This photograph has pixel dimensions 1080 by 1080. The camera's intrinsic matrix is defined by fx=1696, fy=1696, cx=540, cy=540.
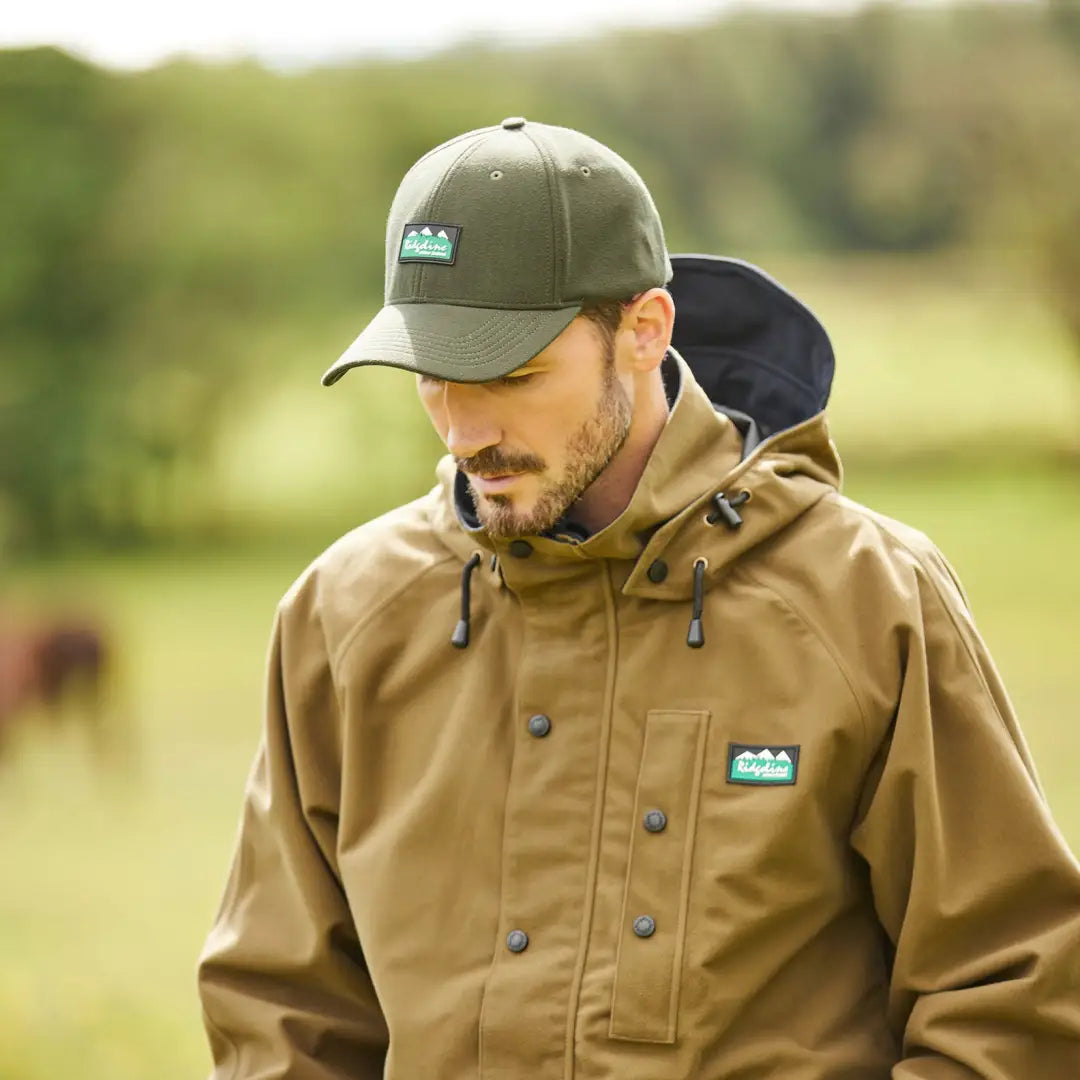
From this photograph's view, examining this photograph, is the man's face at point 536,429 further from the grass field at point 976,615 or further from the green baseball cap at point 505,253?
the grass field at point 976,615

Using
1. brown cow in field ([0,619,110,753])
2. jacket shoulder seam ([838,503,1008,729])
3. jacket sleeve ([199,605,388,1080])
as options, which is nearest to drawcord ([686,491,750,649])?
jacket shoulder seam ([838,503,1008,729])

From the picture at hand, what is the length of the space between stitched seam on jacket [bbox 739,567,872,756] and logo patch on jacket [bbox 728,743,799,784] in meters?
0.05

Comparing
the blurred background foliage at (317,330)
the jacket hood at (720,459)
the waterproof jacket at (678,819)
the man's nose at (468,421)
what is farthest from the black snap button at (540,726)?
the blurred background foliage at (317,330)

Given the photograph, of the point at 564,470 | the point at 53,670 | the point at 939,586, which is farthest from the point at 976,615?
the point at 564,470

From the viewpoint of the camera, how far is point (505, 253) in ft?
4.22

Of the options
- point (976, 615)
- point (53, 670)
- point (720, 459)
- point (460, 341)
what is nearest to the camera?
point (460, 341)

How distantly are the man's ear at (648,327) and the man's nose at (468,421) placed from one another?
4.9 inches

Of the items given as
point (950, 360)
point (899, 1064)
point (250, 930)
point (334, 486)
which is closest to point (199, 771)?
point (334, 486)

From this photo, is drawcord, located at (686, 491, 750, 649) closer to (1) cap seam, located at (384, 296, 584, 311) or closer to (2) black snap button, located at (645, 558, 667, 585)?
(2) black snap button, located at (645, 558, 667, 585)

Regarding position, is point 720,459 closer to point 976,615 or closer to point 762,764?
point 762,764

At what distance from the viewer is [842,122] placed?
4.76 m

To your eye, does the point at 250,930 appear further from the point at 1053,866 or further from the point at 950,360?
the point at 950,360

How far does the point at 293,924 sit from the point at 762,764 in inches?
17.2

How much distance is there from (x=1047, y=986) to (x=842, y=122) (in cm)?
385
